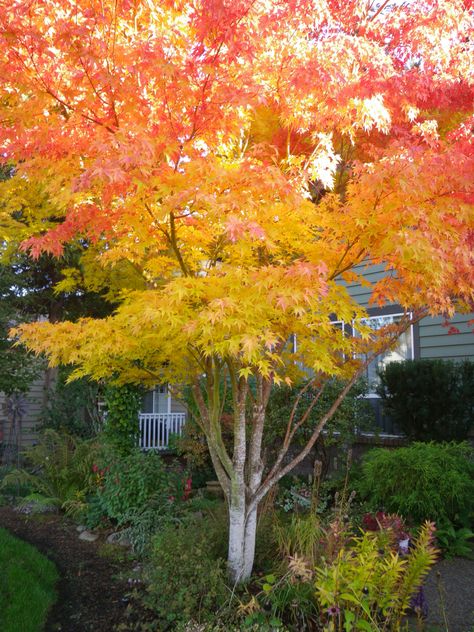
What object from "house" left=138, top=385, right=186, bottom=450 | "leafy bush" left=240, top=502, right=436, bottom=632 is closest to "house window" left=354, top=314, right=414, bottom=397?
"house" left=138, top=385, right=186, bottom=450

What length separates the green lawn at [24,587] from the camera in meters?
4.57

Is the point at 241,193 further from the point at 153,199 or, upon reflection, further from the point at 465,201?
the point at 465,201

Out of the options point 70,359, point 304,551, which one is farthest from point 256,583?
point 70,359

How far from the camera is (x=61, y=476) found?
28.4 ft

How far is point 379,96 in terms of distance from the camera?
4.80 metres

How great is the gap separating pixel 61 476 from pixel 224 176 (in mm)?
6615

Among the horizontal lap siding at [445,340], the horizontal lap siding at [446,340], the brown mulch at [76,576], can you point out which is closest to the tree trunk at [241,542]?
the brown mulch at [76,576]

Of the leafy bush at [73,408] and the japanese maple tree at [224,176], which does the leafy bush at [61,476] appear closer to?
the leafy bush at [73,408]

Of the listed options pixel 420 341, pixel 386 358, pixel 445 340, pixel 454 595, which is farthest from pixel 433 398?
pixel 454 595

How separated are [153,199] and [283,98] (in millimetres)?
1720

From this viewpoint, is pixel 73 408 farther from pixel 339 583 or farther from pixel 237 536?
pixel 339 583

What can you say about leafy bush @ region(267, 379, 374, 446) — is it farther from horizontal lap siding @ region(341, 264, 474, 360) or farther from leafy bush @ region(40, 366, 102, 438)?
leafy bush @ region(40, 366, 102, 438)

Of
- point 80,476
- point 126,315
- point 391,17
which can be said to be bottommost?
point 80,476

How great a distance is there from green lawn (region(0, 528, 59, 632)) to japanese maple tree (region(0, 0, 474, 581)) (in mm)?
1843
